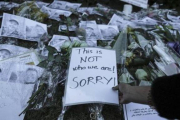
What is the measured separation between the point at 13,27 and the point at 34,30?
139 millimetres

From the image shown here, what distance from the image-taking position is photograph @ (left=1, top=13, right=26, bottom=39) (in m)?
1.21

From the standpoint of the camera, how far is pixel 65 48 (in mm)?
1031

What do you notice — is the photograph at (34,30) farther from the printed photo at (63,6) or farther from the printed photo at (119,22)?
the printed photo at (119,22)

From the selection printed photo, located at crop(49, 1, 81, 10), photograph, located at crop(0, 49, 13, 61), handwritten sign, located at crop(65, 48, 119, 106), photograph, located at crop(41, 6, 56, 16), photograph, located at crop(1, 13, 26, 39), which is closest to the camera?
handwritten sign, located at crop(65, 48, 119, 106)

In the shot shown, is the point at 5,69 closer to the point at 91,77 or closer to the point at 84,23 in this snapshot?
the point at 91,77

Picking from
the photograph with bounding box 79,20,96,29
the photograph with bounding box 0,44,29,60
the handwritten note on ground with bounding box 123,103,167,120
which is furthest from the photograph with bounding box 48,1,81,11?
the handwritten note on ground with bounding box 123,103,167,120

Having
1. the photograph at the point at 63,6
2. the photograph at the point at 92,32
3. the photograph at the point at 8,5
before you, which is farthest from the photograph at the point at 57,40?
the photograph at the point at 8,5

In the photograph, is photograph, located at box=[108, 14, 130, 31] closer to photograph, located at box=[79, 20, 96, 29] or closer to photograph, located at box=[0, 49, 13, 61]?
photograph, located at box=[79, 20, 96, 29]

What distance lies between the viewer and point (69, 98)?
0.85 m

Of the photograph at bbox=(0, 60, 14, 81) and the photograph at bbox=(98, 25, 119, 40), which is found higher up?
the photograph at bbox=(98, 25, 119, 40)

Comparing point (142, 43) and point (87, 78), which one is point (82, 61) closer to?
point (87, 78)

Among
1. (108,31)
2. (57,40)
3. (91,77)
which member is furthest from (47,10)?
(91,77)

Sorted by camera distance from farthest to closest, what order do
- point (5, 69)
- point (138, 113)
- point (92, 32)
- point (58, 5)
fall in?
point (58, 5), point (92, 32), point (5, 69), point (138, 113)

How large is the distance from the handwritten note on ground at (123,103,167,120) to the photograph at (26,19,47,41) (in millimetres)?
759
